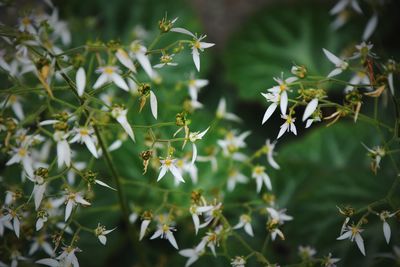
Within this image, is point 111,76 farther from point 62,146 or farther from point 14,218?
point 14,218

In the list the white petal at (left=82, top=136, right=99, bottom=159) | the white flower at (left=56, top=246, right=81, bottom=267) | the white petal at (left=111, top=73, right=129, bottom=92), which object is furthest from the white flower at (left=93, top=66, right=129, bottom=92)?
the white flower at (left=56, top=246, right=81, bottom=267)

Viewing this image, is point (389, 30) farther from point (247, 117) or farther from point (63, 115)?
point (63, 115)

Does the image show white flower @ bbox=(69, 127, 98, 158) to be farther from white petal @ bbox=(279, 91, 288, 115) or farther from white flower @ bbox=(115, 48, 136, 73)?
white petal @ bbox=(279, 91, 288, 115)

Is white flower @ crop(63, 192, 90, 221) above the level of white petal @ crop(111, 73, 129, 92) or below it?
below

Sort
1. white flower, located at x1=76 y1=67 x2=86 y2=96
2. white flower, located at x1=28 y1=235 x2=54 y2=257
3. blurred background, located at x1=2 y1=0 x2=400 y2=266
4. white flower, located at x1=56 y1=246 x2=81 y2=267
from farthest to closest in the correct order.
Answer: blurred background, located at x1=2 y1=0 x2=400 y2=266 < white flower, located at x1=28 y1=235 x2=54 y2=257 < white flower, located at x1=56 y1=246 x2=81 y2=267 < white flower, located at x1=76 y1=67 x2=86 y2=96

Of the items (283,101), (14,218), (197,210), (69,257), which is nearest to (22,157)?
(14,218)

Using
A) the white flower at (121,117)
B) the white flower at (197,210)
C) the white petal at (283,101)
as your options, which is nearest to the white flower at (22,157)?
the white flower at (121,117)

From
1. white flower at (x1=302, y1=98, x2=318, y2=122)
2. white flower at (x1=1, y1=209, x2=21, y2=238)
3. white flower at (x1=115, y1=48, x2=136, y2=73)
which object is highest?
white flower at (x1=115, y1=48, x2=136, y2=73)

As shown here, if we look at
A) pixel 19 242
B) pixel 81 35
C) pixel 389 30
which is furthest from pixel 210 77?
pixel 19 242
